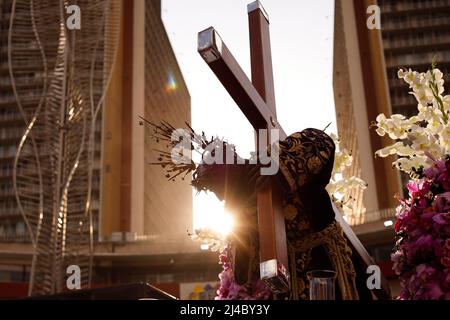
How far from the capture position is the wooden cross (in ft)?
8.76

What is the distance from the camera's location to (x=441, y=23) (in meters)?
44.1

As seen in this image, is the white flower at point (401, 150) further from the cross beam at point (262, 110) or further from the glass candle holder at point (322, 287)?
the glass candle holder at point (322, 287)

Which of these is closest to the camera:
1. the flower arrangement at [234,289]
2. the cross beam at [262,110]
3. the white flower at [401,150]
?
the cross beam at [262,110]

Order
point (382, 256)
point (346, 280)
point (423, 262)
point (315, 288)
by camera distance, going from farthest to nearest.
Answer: point (382, 256) → point (346, 280) → point (423, 262) → point (315, 288)

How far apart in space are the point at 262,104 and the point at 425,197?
2.89 ft

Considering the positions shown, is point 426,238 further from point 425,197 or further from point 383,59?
point 383,59

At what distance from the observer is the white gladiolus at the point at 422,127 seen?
3504mm

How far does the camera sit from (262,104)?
126 inches

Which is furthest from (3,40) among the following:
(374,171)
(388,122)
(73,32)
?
(388,122)

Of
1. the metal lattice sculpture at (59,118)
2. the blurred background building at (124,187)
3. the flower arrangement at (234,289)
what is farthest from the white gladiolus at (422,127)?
the blurred background building at (124,187)

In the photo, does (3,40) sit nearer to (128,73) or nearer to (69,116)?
(128,73)

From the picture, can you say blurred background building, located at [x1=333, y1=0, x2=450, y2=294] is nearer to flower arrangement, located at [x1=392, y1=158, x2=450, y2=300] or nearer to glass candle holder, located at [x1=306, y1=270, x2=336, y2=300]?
flower arrangement, located at [x1=392, y1=158, x2=450, y2=300]

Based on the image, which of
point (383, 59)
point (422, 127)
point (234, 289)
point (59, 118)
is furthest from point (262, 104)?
point (383, 59)

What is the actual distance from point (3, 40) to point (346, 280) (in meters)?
47.3
